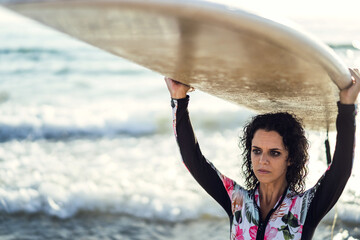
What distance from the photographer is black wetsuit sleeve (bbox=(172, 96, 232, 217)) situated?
73.7 inches

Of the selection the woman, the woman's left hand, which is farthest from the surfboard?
the woman

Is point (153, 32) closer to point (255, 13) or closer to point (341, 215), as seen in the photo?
point (255, 13)

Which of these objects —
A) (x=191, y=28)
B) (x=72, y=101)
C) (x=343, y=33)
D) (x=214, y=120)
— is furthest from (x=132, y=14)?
(x=343, y=33)

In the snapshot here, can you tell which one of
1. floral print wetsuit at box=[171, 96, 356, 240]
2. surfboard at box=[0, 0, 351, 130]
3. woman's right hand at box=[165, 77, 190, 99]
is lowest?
floral print wetsuit at box=[171, 96, 356, 240]

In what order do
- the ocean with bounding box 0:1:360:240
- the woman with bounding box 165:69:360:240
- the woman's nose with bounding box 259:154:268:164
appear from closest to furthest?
1. the woman with bounding box 165:69:360:240
2. the woman's nose with bounding box 259:154:268:164
3. the ocean with bounding box 0:1:360:240

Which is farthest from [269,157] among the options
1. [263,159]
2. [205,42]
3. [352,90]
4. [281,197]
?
[205,42]

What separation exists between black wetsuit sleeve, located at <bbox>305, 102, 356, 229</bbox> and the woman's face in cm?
20

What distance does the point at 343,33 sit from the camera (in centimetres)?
1541

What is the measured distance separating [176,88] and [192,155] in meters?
0.26

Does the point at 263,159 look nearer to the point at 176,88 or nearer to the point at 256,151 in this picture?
the point at 256,151

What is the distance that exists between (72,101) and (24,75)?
2741mm

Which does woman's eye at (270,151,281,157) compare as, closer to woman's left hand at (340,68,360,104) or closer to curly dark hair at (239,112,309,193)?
curly dark hair at (239,112,309,193)

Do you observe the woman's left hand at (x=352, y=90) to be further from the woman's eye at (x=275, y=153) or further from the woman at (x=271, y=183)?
the woman's eye at (x=275, y=153)

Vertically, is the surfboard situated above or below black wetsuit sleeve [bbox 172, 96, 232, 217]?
above
